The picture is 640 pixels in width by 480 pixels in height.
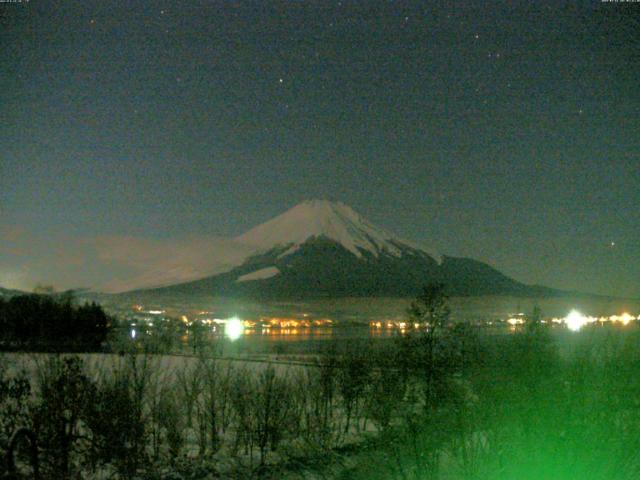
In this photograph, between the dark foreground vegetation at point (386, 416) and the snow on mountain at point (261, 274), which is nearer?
the dark foreground vegetation at point (386, 416)

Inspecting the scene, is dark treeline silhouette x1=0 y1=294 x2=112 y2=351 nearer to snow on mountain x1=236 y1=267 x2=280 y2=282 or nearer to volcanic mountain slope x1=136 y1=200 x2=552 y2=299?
volcanic mountain slope x1=136 y1=200 x2=552 y2=299

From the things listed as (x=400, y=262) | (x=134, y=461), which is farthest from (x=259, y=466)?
(x=400, y=262)

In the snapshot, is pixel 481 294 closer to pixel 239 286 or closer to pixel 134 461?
pixel 239 286

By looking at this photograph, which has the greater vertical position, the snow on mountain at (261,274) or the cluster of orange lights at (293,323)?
the snow on mountain at (261,274)

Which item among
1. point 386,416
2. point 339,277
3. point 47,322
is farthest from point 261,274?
point 386,416

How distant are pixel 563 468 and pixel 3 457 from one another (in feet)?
23.8

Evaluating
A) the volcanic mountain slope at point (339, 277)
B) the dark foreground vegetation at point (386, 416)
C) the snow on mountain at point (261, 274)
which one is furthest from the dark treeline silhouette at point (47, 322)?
the snow on mountain at point (261, 274)

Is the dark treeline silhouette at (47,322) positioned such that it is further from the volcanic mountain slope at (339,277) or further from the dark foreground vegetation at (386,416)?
the volcanic mountain slope at (339,277)

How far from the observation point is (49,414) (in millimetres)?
10297

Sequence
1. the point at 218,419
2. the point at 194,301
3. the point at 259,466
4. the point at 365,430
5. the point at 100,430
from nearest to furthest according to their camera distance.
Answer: the point at 100,430 < the point at 259,466 < the point at 218,419 < the point at 365,430 < the point at 194,301

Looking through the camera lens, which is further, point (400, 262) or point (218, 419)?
point (400, 262)

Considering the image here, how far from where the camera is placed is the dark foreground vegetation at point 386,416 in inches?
211

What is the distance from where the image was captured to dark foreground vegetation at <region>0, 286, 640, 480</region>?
211 inches

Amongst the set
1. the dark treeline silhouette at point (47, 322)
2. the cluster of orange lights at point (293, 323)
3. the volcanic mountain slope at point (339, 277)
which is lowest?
the cluster of orange lights at point (293, 323)
